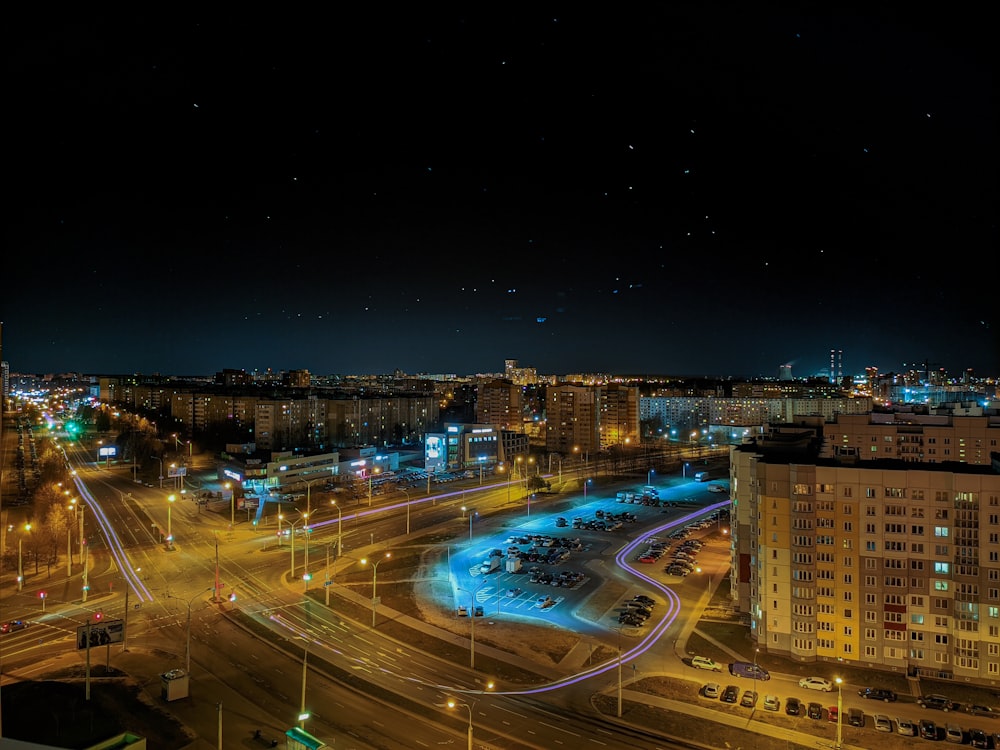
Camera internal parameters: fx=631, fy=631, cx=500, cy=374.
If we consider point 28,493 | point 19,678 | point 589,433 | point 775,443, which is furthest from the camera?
point 589,433

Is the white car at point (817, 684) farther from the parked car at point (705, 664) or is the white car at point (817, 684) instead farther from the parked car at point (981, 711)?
the parked car at point (981, 711)

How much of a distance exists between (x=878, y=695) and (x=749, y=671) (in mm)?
3420

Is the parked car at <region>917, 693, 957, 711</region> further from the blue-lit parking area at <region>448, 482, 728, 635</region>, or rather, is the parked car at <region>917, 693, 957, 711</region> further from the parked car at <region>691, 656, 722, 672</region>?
the blue-lit parking area at <region>448, 482, 728, 635</region>

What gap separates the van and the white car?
0.98 metres

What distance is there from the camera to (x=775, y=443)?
2945cm

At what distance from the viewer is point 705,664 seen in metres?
19.6

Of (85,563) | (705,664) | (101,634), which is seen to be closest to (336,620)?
(101,634)

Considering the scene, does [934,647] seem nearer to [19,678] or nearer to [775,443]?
[775,443]

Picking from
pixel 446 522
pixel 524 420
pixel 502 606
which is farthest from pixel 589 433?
pixel 502 606

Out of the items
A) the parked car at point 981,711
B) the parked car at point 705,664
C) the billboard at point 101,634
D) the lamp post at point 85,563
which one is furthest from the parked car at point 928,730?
the lamp post at point 85,563

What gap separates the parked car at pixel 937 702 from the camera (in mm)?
17438

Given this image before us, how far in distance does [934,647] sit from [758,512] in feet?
20.5

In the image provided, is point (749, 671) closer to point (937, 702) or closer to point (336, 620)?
point (937, 702)

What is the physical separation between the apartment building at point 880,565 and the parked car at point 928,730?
367 cm
